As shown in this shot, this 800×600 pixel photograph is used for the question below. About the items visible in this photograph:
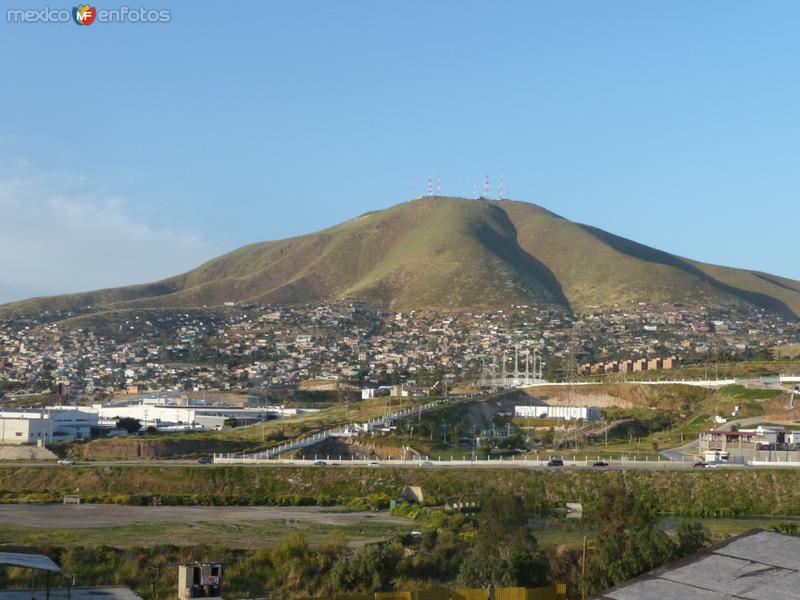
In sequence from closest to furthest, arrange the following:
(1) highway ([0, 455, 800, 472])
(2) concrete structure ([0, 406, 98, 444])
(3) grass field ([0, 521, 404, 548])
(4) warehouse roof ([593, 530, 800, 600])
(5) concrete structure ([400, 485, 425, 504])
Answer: (4) warehouse roof ([593, 530, 800, 600]), (3) grass field ([0, 521, 404, 548]), (5) concrete structure ([400, 485, 425, 504]), (1) highway ([0, 455, 800, 472]), (2) concrete structure ([0, 406, 98, 444])

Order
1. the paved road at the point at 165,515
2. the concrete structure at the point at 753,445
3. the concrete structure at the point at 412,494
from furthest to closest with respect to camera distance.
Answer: the concrete structure at the point at 753,445, the concrete structure at the point at 412,494, the paved road at the point at 165,515

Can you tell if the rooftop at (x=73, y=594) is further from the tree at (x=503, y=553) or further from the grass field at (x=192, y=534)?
the grass field at (x=192, y=534)

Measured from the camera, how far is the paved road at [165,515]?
5116cm

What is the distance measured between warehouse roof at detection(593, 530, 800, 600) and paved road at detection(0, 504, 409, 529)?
3088 cm

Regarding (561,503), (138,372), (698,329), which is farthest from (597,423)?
(698,329)

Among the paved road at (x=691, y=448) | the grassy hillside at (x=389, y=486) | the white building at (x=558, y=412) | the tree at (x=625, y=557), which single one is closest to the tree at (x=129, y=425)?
the grassy hillside at (x=389, y=486)

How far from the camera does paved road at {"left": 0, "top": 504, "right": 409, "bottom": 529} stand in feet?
168

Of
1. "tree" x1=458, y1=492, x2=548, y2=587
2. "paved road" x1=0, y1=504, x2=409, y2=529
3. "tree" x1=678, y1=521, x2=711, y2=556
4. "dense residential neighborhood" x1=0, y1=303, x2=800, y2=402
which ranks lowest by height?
"paved road" x1=0, y1=504, x2=409, y2=529

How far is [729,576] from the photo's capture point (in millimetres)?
20359

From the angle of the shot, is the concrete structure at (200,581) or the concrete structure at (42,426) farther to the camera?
the concrete structure at (42,426)

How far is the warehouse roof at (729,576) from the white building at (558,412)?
7397 centimetres

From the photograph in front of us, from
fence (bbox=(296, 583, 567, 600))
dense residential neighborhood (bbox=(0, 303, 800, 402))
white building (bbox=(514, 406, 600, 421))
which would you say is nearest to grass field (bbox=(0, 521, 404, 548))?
fence (bbox=(296, 583, 567, 600))

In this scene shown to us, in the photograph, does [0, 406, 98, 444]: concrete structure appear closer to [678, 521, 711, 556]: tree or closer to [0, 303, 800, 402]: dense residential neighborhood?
[0, 303, 800, 402]: dense residential neighborhood

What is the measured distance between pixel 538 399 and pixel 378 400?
1477cm
